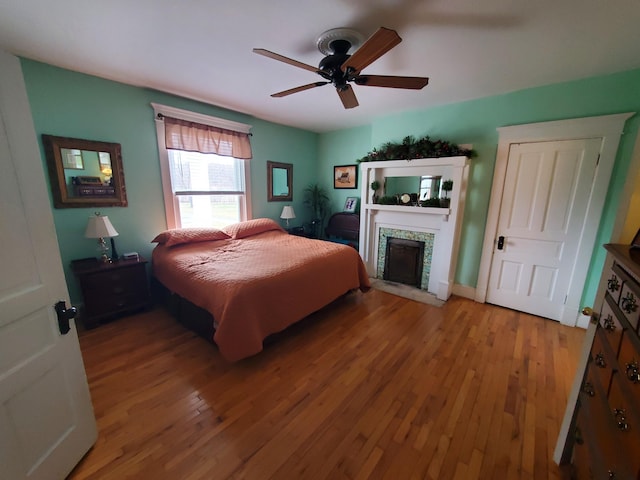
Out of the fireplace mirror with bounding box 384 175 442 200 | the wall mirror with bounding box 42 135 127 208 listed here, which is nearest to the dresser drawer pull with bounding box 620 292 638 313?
the fireplace mirror with bounding box 384 175 442 200

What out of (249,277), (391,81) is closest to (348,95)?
(391,81)

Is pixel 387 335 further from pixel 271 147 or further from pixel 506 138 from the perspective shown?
pixel 271 147

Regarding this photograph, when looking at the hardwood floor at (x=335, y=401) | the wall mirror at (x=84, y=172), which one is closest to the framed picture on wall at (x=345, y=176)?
the hardwood floor at (x=335, y=401)

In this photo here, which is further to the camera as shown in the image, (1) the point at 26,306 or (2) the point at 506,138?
(2) the point at 506,138

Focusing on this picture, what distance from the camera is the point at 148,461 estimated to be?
1.29 meters

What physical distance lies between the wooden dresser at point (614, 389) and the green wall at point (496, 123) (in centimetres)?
203

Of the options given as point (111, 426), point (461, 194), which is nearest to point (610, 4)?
point (461, 194)

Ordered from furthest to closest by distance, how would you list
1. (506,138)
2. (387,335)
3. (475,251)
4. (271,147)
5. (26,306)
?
(271,147) → (475,251) → (506,138) → (387,335) → (26,306)

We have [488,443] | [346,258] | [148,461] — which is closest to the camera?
[148,461]

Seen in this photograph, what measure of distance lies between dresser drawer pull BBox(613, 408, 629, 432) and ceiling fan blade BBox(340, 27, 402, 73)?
1760 mm

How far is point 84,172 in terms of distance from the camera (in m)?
2.53

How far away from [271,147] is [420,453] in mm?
4191

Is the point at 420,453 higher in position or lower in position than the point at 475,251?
lower

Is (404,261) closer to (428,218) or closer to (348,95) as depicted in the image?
(428,218)
